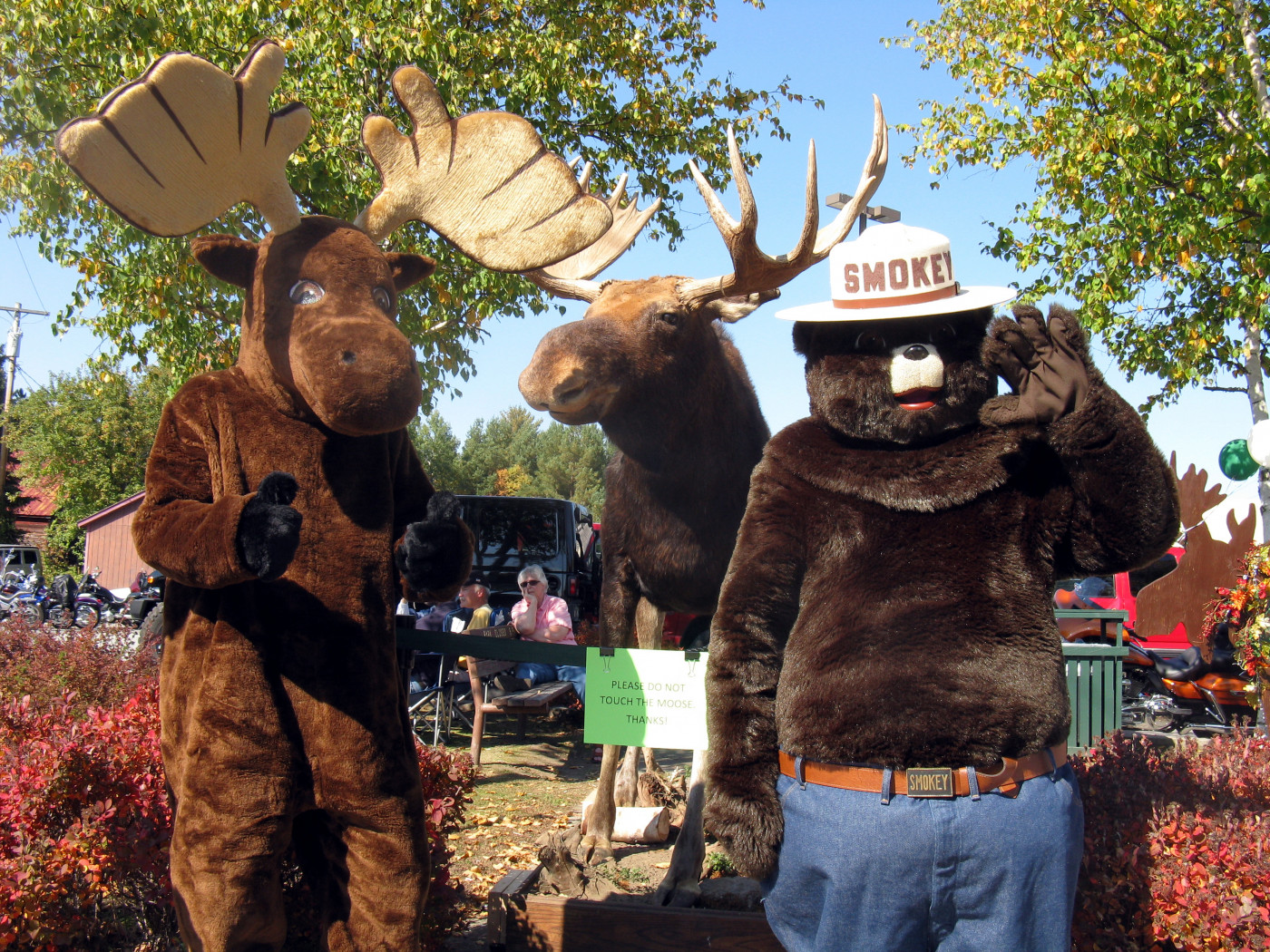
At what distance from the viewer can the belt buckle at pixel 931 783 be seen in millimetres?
1724

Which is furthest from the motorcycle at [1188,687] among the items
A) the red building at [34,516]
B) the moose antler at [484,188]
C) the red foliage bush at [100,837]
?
the red building at [34,516]

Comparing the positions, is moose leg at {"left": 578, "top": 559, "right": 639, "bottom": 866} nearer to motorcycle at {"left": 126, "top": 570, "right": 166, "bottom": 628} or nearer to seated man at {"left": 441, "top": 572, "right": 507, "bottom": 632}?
seated man at {"left": 441, "top": 572, "right": 507, "bottom": 632}

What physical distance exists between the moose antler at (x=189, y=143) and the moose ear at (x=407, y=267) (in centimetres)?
28

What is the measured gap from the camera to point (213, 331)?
838 centimetres

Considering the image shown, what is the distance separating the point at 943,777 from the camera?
1.73 meters

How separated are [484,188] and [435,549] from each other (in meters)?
1.14

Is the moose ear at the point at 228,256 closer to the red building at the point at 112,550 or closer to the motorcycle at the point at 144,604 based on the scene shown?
the motorcycle at the point at 144,604

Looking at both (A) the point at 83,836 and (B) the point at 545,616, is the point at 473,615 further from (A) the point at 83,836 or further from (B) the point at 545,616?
(A) the point at 83,836

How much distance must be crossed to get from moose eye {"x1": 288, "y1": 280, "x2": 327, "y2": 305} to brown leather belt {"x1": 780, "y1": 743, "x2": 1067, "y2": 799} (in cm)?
167

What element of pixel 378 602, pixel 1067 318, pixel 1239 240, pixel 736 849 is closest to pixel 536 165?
pixel 378 602

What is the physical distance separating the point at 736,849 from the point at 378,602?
1065 millimetres

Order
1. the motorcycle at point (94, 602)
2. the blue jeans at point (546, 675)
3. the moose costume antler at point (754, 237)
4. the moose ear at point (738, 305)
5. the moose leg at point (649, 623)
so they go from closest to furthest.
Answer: the moose costume antler at point (754, 237) → the moose ear at point (738, 305) → the moose leg at point (649, 623) → the blue jeans at point (546, 675) → the motorcycle at point (94, 602)

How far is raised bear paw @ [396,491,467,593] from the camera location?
7.67 feet

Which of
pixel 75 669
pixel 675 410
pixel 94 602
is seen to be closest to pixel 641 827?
pixel 675 410
